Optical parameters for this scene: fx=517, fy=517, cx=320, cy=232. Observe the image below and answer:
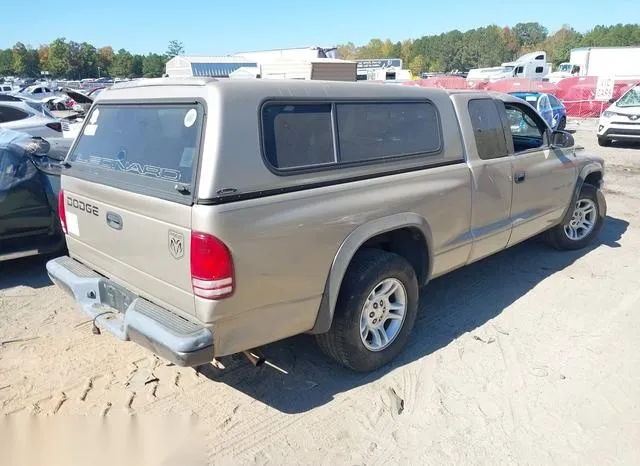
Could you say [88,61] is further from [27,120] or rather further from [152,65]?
[27,120]

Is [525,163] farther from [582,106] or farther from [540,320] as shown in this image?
[582,106]

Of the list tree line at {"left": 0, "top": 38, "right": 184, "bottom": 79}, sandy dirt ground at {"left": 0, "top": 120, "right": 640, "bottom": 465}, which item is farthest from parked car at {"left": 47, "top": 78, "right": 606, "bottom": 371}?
tree line at {"left": 0, "top": 38, "right": 184, "bottom": 79}

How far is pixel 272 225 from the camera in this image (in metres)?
2.73

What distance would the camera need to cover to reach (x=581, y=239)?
596cm

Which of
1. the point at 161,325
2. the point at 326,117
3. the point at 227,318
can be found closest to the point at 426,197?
the point at 326,117

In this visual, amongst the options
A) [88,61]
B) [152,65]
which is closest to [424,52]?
[152,65]

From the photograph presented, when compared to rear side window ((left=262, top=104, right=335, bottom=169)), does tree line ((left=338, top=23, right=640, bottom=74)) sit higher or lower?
higher

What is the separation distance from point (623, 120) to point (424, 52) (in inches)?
5283

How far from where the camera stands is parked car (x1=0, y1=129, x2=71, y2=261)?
5.03 m

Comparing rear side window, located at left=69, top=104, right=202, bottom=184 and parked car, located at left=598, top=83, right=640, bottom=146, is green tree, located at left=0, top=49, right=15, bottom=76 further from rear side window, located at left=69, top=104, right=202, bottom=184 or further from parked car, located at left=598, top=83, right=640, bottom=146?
rear side window, located at left=69, top=104, right=202, bottom=184

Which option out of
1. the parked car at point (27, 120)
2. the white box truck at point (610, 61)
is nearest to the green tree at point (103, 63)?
the white box truck at point (610, 61)

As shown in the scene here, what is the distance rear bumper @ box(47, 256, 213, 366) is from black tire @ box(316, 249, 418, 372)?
→ 0.93 m

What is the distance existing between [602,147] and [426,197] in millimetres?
13204

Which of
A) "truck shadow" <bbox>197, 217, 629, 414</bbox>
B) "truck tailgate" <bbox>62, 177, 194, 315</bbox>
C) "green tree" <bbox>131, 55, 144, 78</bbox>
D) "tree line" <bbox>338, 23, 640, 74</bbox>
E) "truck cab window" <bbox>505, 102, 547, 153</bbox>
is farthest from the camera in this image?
"tree line" <bbox>338, 23, 640, 74</bbox>
